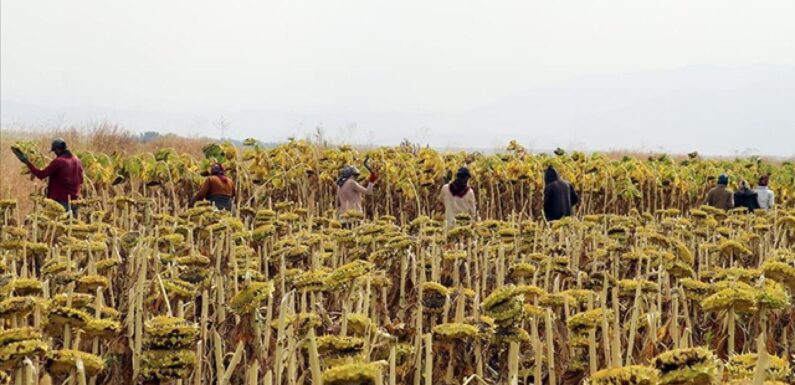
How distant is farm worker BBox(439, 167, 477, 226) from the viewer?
977 centimetres

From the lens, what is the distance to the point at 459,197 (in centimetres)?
980

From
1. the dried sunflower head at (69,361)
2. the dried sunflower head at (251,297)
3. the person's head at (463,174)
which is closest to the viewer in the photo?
the dried sunflower head at (69,361)

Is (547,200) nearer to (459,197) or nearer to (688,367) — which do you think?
(459,197)

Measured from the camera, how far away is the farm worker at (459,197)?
385 inches

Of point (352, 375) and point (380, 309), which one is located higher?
point (352, 375)

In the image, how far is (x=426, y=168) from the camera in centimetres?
1329

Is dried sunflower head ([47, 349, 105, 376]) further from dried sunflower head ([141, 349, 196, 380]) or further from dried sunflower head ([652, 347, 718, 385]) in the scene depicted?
dried sunflower head ([652, 347, 718, 385])

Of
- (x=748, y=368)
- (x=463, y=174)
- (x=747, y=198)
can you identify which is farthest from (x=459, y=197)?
(x=748, y=368)

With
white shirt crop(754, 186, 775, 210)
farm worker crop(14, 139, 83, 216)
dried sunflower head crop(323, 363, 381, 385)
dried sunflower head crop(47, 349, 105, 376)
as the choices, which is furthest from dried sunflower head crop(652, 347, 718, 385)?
white shirt crop(754, 186, 775, 210)

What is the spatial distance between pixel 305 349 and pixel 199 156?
19.5 m

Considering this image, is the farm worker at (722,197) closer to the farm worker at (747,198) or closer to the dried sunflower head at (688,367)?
the farm worker at (747,198)

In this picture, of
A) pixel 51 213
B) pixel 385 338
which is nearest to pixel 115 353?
pixel 385 338

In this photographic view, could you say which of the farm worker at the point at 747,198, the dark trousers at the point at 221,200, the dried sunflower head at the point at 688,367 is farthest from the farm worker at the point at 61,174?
the farm worker at the point at 747,198

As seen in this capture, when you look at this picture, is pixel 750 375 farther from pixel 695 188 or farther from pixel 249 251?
pixel 695 188
